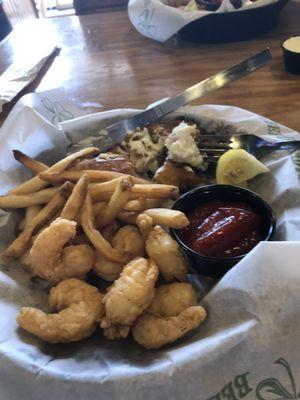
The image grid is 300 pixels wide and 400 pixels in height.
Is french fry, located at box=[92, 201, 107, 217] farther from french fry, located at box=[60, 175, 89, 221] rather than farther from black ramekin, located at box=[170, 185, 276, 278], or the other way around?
black ramekin, located at box=[170, 185, 276, 278]

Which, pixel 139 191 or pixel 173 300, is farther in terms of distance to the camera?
pixel 139 191

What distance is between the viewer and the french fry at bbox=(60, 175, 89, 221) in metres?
1.09

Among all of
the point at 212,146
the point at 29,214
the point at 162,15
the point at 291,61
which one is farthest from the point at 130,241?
the point at 162,15

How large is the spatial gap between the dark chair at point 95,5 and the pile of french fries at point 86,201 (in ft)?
6.42

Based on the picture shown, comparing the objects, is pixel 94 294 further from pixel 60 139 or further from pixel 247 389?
pixel 60 139

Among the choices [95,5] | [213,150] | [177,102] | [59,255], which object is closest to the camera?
[59,255]

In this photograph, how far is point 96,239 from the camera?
105 cm

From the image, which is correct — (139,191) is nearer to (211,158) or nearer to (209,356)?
(211,158)

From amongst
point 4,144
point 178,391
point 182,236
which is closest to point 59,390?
point 178,391

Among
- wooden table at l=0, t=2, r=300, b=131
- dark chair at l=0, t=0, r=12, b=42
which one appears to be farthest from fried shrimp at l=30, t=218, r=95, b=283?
dark chair at l=0, t=0, r=12, b=42

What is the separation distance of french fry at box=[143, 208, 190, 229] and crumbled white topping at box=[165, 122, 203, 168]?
Result: 0.84 ft

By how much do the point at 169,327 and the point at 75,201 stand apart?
16.0 inches

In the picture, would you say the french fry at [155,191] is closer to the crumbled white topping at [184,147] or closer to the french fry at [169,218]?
the french fry at [169,218]

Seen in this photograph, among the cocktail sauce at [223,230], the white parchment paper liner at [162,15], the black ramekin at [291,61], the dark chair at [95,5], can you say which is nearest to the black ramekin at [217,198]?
the cocktail sauce at [223,230]
